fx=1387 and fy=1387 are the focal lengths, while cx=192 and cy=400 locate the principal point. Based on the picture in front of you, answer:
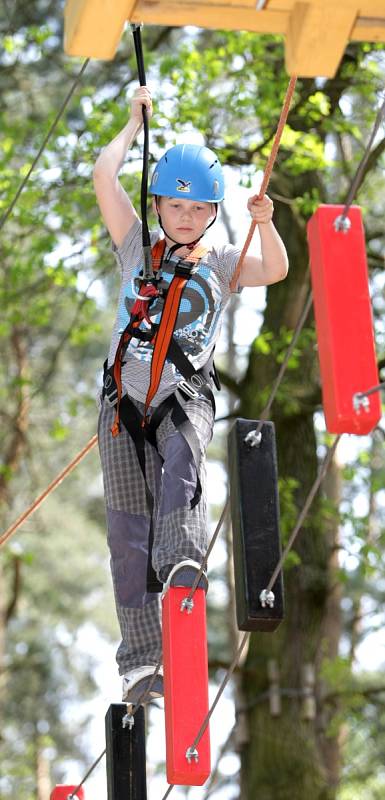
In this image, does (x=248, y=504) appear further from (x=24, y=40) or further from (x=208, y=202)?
(x=24, y=40)

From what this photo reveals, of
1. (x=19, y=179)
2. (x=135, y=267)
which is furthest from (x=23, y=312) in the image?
(x=135, y=267)

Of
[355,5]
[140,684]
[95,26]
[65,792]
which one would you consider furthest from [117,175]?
[65,792]

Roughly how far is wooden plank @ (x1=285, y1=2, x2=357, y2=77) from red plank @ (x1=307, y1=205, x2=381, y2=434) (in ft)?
1.06

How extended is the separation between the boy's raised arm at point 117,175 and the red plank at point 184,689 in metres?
1.22

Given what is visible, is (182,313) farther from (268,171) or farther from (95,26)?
(95,26)

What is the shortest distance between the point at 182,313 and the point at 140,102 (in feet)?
2.09

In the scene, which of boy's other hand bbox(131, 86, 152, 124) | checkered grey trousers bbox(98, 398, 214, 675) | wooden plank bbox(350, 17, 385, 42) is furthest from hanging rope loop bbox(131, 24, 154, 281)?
wooden plank bbox(350, 17, 385, 42)

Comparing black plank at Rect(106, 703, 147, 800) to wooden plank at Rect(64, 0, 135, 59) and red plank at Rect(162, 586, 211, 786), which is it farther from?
wooden plank at Rect(64, 0, 135, 59)

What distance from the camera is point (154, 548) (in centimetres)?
404

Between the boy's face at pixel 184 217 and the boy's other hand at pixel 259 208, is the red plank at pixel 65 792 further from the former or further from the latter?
the boy's other hand at pixel 259 208

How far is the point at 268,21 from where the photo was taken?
3102mm

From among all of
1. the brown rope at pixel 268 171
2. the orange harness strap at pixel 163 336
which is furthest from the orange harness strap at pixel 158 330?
the brown rope at pixel 268 171

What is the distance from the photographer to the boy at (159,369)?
4137 millimetres

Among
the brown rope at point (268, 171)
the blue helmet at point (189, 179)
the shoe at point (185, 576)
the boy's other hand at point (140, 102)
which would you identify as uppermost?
the boy's other hand at point (140, 102)
